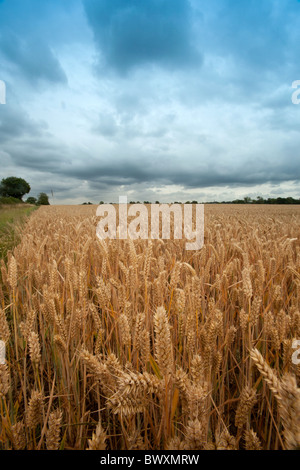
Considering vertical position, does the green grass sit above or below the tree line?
below

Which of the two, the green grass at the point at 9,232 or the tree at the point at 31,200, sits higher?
the tree at the point at 31,200

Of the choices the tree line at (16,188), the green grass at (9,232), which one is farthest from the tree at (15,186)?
the green grass at (9,232)

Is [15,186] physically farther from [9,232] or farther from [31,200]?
[9,232]

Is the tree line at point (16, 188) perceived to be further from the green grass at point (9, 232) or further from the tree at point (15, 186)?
the green grass at point (9, 232)

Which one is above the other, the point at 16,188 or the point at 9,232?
the point at 16,188

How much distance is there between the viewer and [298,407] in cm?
53

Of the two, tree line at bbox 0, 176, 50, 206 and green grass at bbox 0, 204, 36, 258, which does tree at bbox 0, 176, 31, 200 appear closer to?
tree line at bbox 0, 176, 50, 206

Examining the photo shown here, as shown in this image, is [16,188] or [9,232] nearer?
[9,232]

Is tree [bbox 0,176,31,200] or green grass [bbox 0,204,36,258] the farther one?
tree [bbox 0,176,31,200]

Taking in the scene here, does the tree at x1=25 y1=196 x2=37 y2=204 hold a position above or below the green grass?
above

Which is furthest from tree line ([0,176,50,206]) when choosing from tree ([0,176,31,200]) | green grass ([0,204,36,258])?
green grass ([0,204,36,258])

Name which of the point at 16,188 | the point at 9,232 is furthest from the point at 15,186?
the point at 9,232
